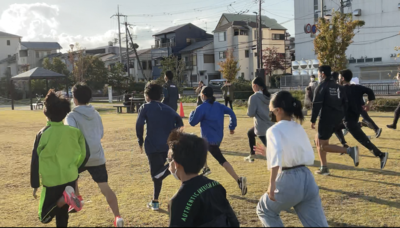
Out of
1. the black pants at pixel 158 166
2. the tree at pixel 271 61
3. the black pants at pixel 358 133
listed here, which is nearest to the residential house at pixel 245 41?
the tree at pixel 271 61

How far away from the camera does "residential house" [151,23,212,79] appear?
6016cm

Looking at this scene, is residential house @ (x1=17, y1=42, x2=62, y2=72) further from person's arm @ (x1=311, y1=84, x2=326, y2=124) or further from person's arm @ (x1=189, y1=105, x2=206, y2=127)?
person's arm @ (x1=311, y1=84, x2=326, y2=124)

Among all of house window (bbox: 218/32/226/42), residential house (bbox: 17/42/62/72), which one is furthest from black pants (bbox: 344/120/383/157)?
residential house (bbox: 17/42/62/72)

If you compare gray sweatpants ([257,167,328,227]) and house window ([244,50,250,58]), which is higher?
house window ([244,50,250,58])

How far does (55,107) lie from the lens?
3719 millimetres

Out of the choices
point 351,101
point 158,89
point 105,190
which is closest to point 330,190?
point 351,101

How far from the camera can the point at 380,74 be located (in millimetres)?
35500

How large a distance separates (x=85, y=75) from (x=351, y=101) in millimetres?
42518

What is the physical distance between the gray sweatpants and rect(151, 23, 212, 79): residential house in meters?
57.2

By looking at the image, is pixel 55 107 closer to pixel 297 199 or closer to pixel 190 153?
pixel 190 153

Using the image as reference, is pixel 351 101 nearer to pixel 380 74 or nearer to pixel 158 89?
pixel 158 89

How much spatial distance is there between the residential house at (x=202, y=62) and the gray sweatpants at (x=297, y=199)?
5376cm

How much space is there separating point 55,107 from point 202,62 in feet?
175

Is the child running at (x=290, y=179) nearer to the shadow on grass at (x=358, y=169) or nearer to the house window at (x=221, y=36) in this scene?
the shadow on grass at (x=358, y=169)
